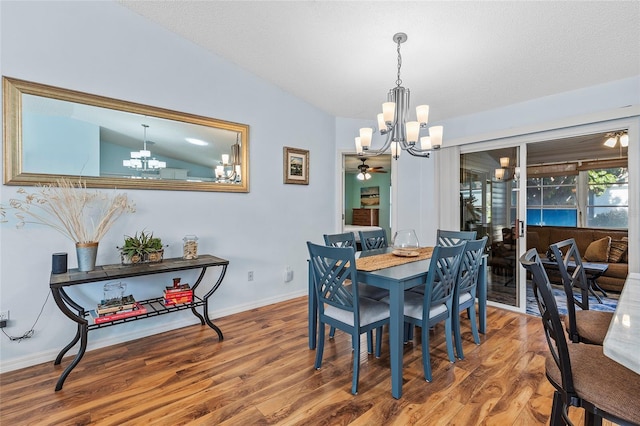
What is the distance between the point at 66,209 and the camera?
2424 millimetres

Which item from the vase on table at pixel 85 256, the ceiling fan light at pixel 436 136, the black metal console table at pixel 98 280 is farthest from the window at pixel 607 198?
the vase on table at pixel 85 256

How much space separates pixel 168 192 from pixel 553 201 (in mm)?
6868

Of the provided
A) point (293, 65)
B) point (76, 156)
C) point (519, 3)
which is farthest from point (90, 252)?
point (519, 3)

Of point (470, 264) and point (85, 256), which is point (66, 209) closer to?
point (85, 256)

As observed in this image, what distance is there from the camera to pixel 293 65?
3.32 m

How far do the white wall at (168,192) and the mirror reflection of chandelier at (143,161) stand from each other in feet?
0.81

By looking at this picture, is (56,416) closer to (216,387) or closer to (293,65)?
(216,387)

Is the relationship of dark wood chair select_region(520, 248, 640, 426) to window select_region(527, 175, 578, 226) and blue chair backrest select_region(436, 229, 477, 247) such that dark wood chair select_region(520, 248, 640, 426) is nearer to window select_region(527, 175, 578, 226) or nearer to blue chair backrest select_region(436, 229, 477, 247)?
blue chair backrest select_region(436, 229, 477, 247)

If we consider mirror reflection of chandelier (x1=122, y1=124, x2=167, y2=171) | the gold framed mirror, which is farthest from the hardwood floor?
mirror reflection of chandelier (x1=122, y1=124, x2=167, y2=171)

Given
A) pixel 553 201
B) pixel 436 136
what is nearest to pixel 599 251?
pixel 553 201

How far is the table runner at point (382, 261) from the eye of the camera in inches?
90.3

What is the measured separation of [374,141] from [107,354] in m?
4.12

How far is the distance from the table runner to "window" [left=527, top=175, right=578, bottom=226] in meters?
4.63

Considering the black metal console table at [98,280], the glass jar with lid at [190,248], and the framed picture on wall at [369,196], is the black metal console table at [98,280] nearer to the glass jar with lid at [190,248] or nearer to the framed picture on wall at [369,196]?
the glass jar with lid at [190,248]
